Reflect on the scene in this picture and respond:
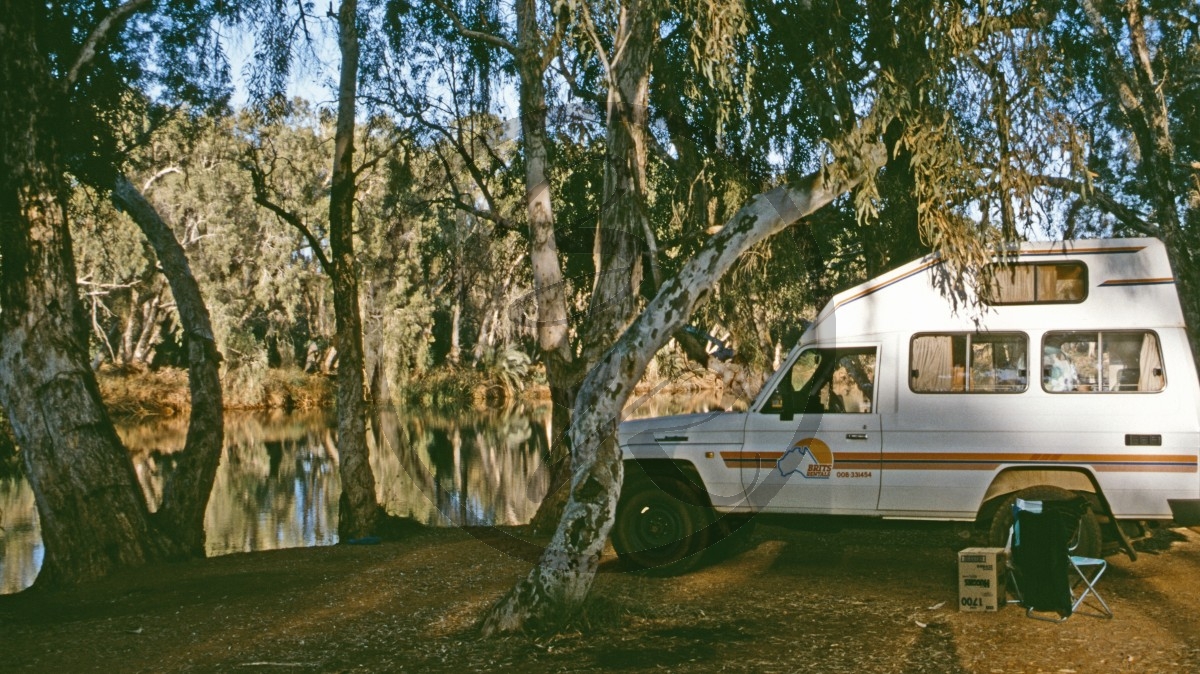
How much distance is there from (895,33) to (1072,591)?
4031 millimetres

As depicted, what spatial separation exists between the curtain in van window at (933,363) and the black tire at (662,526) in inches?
75.4

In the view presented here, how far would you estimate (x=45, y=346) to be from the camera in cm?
977

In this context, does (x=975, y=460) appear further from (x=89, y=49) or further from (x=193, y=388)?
(x=89, y=49)

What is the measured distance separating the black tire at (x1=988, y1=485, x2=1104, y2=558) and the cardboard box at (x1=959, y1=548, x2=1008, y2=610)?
0.99m

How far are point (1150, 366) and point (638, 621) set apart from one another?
4.14 m

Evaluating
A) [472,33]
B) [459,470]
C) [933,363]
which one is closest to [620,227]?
Result: [472,33]

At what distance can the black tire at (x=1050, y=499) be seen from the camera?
805 centimetres

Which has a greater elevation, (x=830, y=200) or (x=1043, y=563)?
(x=830, y=200)

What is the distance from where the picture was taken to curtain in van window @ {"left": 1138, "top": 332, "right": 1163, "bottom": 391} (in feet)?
26.2

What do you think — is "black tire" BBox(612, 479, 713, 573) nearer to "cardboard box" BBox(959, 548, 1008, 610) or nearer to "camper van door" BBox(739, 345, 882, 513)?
"camper van door" BBox(739, 345, 882, 513)

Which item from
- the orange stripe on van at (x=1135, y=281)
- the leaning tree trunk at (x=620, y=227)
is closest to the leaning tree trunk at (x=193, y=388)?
the leaning tree trunk at (x=620, y=227)

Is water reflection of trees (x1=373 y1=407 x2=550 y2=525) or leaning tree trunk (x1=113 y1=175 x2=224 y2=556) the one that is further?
water reflection of trees (x1=373 y1=407 x2=550 y2=525)

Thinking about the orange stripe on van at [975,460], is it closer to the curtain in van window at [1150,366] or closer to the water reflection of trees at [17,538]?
the curtain in van window at [1150,366]

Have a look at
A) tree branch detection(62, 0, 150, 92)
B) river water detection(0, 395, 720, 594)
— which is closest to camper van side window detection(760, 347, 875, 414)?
river water detection(0, 395, 720, 594)
